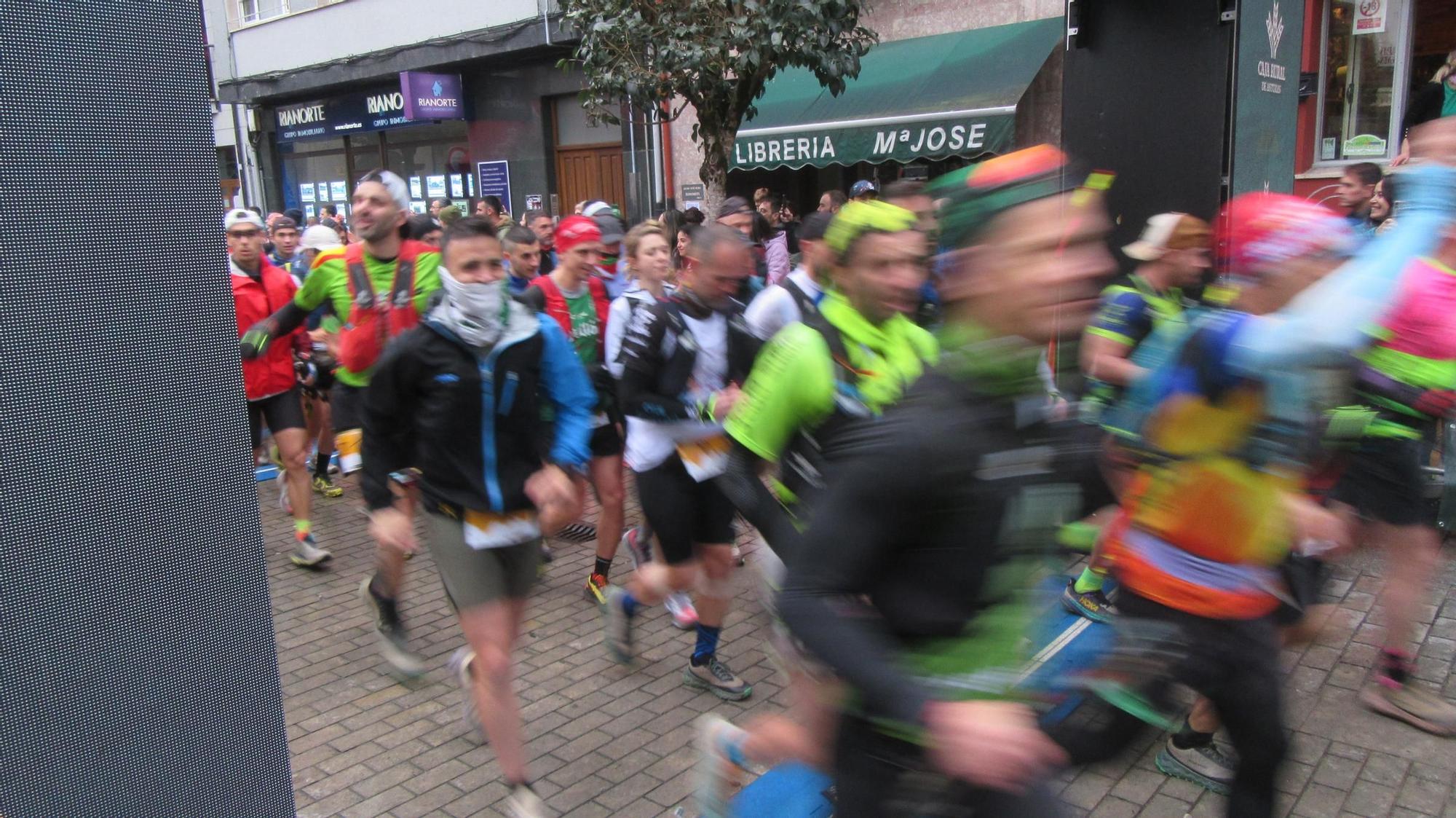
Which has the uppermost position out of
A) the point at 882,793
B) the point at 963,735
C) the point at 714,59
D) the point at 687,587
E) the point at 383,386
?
the point at 714,59

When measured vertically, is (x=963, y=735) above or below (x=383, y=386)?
below

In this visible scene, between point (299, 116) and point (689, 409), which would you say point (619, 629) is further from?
point (299, 116)

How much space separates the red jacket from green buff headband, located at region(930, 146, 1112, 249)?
5.10 metres

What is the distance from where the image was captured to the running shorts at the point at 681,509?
14.2 ft

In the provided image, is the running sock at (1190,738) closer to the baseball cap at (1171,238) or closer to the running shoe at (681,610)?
the baseball cap at (1171,238)

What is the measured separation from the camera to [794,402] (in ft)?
9.14

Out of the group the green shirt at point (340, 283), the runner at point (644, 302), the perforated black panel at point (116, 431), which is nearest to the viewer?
the perforated black panel at point (116, 431)

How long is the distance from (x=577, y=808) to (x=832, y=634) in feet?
7.61

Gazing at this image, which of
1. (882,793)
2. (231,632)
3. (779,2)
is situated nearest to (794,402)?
(882,793)

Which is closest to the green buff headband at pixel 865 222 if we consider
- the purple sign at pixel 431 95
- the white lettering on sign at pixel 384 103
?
the purple sign at pixel 431 95

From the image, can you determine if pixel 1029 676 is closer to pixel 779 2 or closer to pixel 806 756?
pixel 806 756

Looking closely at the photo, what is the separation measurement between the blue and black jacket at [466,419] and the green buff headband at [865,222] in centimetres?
113

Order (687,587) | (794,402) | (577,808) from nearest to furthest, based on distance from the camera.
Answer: (794,402)
(577,808)
(687,587)

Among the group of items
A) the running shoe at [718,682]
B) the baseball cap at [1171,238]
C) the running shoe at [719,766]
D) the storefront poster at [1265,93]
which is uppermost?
the storefront poster at [1265,93]
